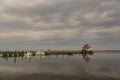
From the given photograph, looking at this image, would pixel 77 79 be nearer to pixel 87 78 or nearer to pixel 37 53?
pixel 87 78

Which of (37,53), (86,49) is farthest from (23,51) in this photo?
(86,49)

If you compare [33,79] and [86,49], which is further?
[86,49]

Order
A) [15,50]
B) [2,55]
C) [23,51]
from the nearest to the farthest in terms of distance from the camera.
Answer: [2,55] < [15,50] < [23,51]

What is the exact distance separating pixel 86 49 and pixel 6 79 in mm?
92656

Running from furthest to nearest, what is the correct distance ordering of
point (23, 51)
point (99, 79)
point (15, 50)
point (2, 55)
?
1. point (23, 51)
2. point (15, 50)
3. point (2, 55)
4. point (99, 79)

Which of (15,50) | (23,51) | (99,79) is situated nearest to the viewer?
(99,79)

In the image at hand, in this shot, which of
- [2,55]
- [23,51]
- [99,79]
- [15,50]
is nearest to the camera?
[99,79]

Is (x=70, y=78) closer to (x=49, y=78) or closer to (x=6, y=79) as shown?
(x=49, y=78)

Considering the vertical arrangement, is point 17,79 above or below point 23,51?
below

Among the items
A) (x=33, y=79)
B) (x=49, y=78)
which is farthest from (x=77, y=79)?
(x=33, y=79)

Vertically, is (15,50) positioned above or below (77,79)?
above

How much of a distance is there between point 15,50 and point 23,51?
805cm

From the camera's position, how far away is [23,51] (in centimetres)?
11769

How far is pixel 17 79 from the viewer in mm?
35562
